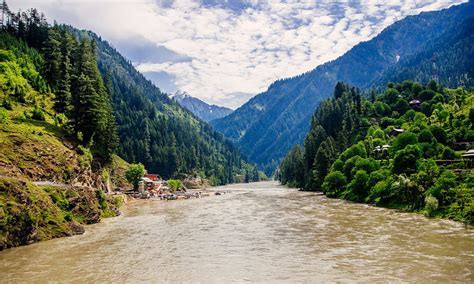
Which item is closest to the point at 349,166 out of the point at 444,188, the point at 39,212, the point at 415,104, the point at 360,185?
the point at 360,185

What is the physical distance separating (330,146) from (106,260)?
372 feet

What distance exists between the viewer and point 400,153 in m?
79.2

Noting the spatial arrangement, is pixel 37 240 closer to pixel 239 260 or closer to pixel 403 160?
pixel 239 260

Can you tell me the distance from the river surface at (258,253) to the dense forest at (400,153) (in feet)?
30.5

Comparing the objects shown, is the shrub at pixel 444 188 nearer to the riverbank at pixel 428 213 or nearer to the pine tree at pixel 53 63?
the riverbank at pixel 428 213

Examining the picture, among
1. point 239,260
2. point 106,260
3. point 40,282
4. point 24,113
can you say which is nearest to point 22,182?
point 106,260

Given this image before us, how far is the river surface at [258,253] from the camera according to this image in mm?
29359

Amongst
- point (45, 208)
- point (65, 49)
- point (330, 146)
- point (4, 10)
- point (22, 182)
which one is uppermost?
point (4, 10)

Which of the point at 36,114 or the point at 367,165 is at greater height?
the point at 36,114

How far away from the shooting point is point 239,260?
3478cm

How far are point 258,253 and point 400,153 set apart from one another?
5385cm

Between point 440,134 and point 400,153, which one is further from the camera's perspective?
point 440,134

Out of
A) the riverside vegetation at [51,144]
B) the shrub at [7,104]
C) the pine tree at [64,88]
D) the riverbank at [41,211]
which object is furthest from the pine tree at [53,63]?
the riverbank at [41,211]

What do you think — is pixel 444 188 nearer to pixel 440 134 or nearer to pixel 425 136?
pixel 425 136
